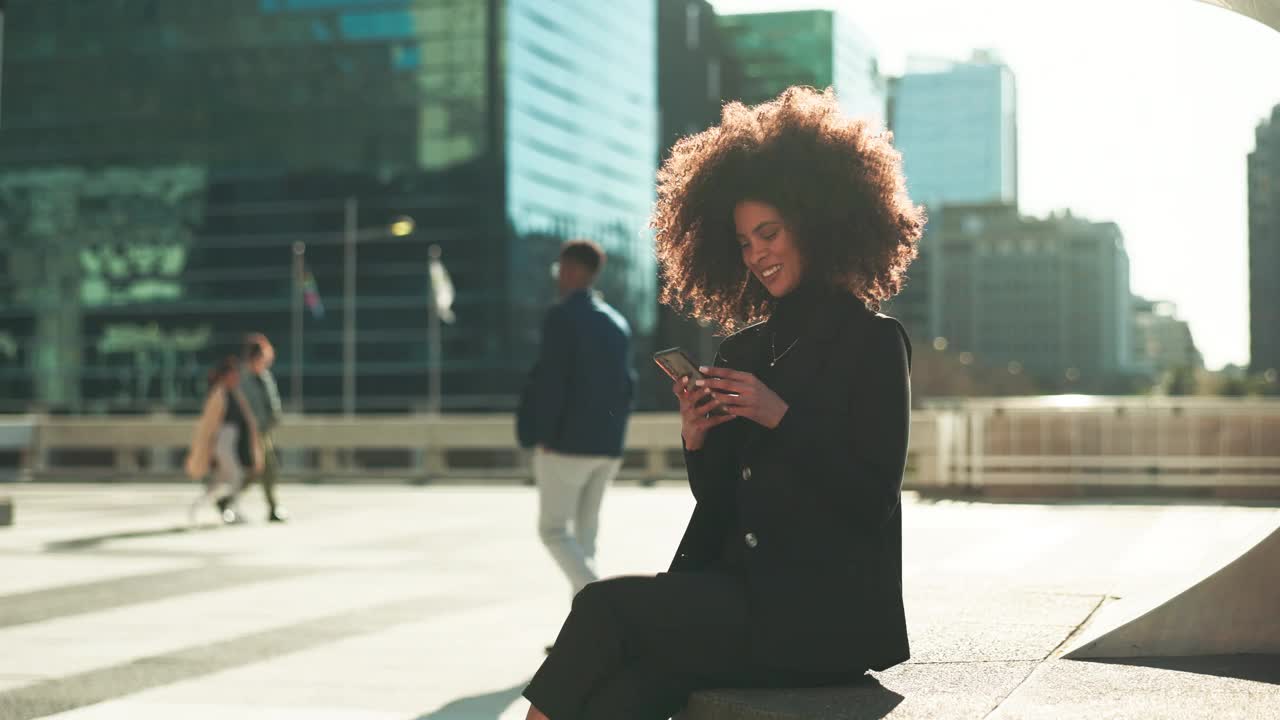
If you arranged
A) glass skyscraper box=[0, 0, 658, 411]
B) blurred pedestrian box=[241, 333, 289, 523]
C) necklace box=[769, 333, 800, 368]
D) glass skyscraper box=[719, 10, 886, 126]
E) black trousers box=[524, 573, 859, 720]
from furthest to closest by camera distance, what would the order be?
1. glass skyscraper box=[719, 10, 886, 126]
2. glass skyscraper box=[0, 0, 658, 411]
3. blurred pedestrian box=[241, 333, 289, 523]
4. necklace box=[769, 333, 800, 368]
5. black trousers box=[524, 573, 859, 720]

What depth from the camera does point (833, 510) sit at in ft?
11.0

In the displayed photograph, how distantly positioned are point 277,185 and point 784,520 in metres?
74.0

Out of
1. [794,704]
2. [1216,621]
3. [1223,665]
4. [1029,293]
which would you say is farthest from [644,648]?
[1029,293]

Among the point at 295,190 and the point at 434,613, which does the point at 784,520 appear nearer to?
the point at 434,613

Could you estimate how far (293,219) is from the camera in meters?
74.2

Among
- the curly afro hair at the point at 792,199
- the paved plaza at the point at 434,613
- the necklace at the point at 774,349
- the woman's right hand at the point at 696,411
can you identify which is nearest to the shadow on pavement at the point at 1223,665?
the paved plaza at the point at 434,613

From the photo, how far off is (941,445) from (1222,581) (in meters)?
16.2

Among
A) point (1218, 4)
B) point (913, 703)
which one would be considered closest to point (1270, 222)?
point (1218, 4)

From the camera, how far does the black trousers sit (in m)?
3.28

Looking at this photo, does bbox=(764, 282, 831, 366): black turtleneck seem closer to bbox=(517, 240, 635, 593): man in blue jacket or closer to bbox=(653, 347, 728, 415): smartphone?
bbox=(653, 347, 728, 415): smartphone

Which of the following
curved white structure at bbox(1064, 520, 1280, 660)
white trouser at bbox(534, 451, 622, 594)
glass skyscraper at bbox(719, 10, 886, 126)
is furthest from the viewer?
glass skyscraper at bbox(719, 10, 886, 126)

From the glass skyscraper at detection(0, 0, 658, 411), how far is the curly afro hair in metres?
67.1

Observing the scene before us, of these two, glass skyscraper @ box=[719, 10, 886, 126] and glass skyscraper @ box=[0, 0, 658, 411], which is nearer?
glass skyscraper @ box=[0, 0, 658, 411]

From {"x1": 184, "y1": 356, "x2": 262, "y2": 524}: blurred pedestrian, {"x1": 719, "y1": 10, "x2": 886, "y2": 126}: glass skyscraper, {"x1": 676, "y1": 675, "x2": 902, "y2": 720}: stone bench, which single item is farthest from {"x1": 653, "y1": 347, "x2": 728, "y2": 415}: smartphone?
{"x1": 719, "y1": 10, "x2": 886, "y2": 126}: glass skyscraper
